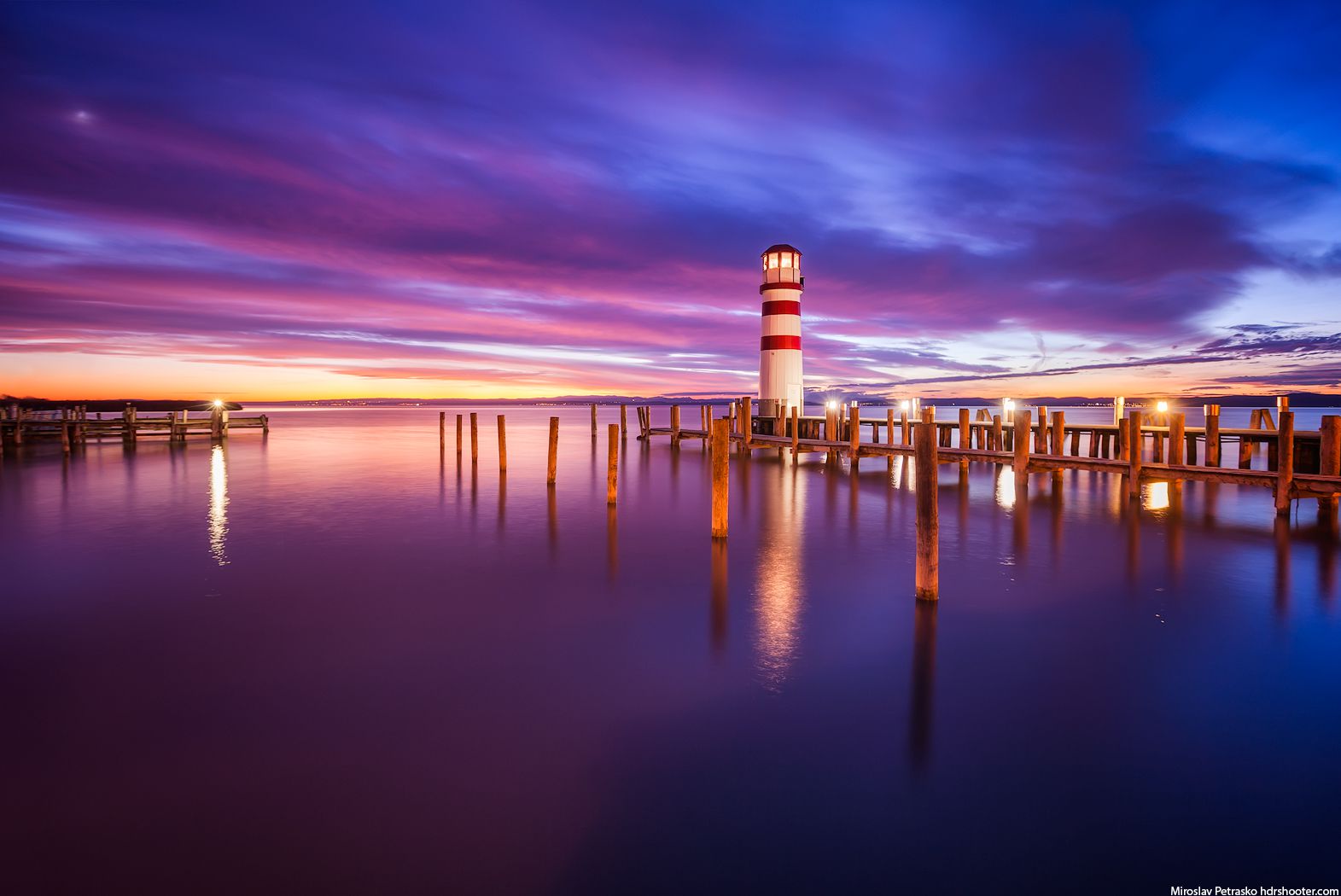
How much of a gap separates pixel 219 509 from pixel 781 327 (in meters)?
16.6

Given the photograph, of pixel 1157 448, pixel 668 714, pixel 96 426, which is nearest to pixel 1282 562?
pixel 1157 448

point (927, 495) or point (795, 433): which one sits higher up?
point (795, 433)

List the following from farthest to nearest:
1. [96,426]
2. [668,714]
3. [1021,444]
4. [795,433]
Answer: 1. [96,426]
2. [795,433]
3. [1021,444]
4. [668,714]

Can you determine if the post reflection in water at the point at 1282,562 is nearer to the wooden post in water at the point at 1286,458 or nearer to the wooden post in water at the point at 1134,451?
the wooden post in water at the point at 1286,458

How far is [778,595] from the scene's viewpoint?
320 inches

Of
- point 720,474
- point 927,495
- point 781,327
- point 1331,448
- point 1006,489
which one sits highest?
point 781,327

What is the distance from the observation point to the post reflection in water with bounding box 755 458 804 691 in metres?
6.06

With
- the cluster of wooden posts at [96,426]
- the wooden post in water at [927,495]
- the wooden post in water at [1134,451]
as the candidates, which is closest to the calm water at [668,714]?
the wooden post in water at [927,495]

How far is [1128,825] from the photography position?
3.60 metres

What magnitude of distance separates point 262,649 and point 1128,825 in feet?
21.2

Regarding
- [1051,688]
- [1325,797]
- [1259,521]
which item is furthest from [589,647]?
[1259,521]

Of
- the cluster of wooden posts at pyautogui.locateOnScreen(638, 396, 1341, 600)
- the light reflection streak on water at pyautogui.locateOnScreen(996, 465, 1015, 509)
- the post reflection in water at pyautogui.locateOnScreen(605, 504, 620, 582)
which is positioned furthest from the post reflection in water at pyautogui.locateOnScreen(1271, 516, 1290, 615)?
the post reflection in water at pyautogui.locateOnScreen(605, 504, 620, 582)

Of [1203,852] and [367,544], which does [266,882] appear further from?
[367,544]

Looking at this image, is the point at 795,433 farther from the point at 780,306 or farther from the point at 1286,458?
the point at 1286,458
